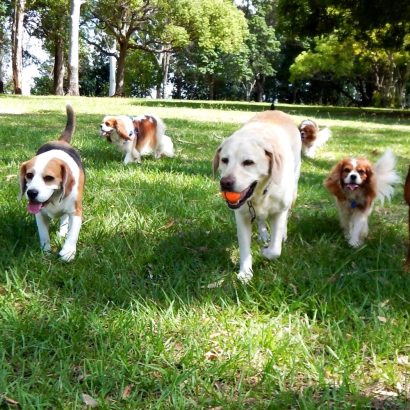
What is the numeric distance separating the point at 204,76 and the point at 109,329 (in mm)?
58321

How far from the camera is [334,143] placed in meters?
11.0

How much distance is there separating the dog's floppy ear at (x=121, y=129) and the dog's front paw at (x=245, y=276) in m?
4.77

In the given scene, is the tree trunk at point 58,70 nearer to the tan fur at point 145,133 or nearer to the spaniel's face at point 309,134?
the tan fur at point 145,133

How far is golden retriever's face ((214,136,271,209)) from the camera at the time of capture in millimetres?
3180

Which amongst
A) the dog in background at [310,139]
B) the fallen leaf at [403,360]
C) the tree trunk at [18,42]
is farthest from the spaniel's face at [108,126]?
the tree trunk at [18,42]

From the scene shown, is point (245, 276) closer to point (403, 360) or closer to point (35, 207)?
point (403, 360)

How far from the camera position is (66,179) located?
12.5 feet

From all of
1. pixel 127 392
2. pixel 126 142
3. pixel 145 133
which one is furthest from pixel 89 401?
pixel 145 133

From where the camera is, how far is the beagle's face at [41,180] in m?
3.60

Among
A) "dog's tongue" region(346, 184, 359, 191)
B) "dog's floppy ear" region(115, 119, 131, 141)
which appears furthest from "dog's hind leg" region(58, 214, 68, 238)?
"dog's floppy ear" region(115, 119, 131, 141)

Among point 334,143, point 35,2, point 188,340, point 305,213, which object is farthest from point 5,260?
point 35,2

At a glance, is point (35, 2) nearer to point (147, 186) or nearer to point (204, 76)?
point (204, 76)

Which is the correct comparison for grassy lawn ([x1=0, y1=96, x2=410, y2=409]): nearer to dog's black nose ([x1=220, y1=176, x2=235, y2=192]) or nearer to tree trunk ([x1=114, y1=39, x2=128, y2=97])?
dog's black nose ([x1=220, y1=176, x2=235, y2=192])

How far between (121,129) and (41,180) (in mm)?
4297
